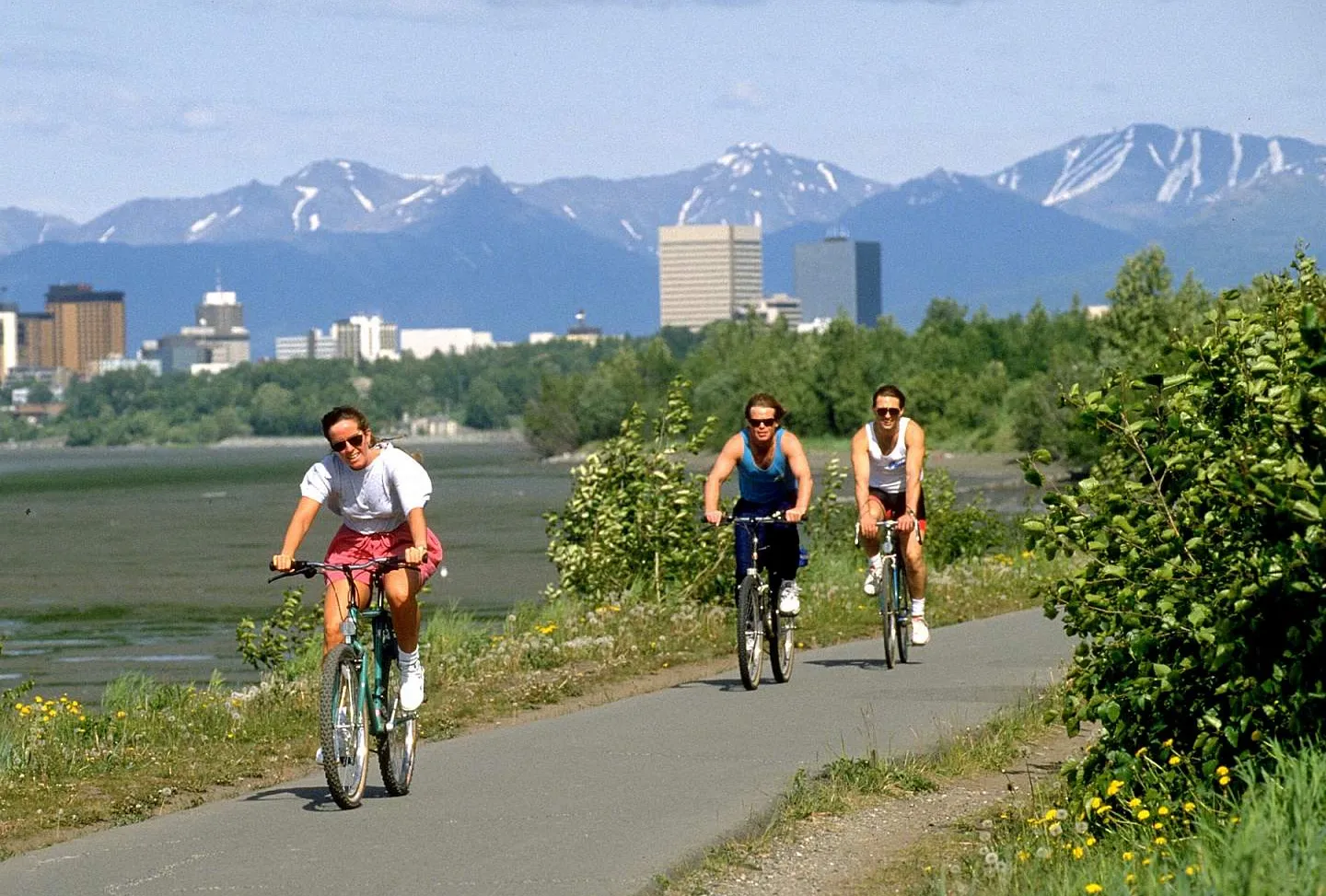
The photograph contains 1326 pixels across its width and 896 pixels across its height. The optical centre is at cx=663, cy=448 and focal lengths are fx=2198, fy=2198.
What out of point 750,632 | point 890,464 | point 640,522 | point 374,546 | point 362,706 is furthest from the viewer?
point 640,522

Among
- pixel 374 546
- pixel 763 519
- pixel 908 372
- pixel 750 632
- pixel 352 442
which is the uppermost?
pixel 908 372

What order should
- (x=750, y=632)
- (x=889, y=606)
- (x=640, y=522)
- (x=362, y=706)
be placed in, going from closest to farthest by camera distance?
1. (x=362, y=706)
2. (x=750, y=632)
3. (x=889, y=606)
4. (x=640, y=522)

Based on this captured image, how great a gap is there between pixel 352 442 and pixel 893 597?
5655 mm

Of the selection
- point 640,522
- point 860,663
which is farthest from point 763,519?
point 640,522

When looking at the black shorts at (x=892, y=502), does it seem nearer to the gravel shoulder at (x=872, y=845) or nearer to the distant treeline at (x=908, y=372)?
the gravel shoulder at (x=872, y=845)

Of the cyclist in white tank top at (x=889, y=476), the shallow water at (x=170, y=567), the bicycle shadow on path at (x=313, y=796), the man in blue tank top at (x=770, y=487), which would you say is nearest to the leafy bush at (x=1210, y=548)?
the bicycle shadow on path at (x=313, y=796)

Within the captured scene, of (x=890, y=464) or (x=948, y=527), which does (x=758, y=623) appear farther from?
(x=948, y=527)

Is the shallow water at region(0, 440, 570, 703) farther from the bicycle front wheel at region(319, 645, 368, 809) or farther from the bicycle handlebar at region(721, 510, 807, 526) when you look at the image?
the bicycle front wheel at region(319, 645, 368, 809)

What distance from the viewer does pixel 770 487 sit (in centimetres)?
1284

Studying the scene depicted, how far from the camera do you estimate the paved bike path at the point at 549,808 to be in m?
7.34

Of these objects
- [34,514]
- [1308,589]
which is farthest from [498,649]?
[34,514]

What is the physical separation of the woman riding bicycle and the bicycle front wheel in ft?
1.03

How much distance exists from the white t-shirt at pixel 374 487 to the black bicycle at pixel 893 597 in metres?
4.99

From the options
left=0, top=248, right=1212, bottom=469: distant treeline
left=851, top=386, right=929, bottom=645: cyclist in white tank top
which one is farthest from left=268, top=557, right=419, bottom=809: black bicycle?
left=0, top=248, right=1212, bottom=469: distant treeline
